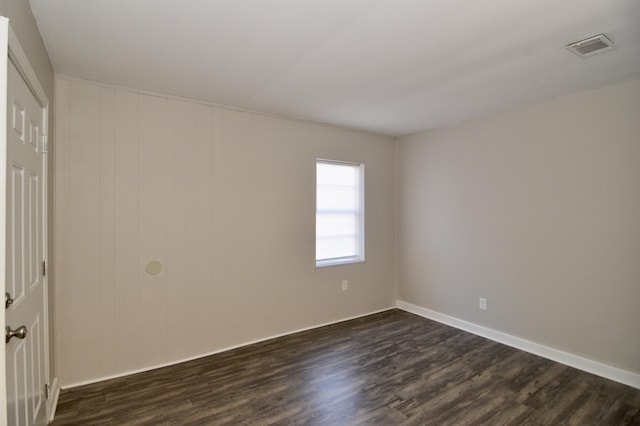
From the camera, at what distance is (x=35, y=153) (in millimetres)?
1843

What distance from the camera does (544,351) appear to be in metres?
3.12

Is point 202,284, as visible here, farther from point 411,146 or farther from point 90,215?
point 411,146

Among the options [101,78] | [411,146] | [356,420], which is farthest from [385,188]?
[101,78]

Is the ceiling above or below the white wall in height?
above

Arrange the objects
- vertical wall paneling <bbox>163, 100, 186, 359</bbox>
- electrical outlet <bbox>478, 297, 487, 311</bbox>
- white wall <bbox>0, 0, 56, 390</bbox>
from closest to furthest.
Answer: white wall <bbox>0, 0, 56, 390</bbox>, vertical wall paneling <bbox>163, 100, 186, 359</bbox>, electrical outlet <bbox>478, 297, 487, 311</bbox>

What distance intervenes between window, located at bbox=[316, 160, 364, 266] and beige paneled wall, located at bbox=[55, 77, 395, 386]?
19 cm

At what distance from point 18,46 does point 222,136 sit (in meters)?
1.87

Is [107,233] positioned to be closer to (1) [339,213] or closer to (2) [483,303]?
(1) [339,213]

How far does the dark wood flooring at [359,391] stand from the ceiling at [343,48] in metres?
2.52

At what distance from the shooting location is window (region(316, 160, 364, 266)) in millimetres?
4031

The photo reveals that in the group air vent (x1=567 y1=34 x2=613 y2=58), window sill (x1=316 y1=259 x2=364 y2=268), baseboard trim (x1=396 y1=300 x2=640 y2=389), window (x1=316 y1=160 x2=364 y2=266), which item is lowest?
baseboard trim (x1=396 y1=300 x2=640 y2=389)

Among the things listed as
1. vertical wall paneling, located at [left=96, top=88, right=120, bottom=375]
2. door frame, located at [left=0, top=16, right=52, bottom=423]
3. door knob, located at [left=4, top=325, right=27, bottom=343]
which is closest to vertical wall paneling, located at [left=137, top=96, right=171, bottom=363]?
vertical wall paneling, located at [left=96, top=88, right=120, bottom=375]

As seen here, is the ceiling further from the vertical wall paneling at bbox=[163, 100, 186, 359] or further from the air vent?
the vertical wall paneling at bbox=[163, 100, 186, 359]

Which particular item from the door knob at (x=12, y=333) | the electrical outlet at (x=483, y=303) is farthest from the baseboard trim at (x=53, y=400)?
the electrical outlet at (x=483, y=303)
